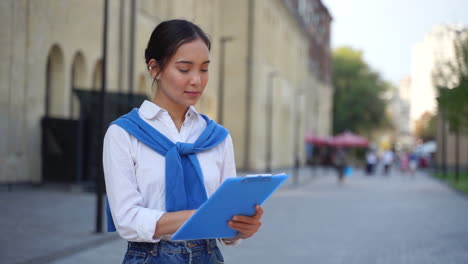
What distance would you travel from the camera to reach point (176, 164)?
8.28 feet

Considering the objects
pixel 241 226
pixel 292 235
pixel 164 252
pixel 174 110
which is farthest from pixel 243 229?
pixel 292 235

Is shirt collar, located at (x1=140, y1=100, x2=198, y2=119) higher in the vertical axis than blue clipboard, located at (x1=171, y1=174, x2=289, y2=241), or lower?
higher

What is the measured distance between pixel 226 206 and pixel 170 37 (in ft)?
2.19

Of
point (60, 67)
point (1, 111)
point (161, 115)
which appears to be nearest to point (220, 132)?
point (161, 115)

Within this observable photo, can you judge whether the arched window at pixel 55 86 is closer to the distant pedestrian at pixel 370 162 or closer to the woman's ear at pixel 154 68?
the woman's ear at pixel 154 68

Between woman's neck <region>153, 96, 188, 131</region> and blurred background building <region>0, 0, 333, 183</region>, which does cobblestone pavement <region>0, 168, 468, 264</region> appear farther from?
woman's neck <region>153, 96, 188, 131</region>

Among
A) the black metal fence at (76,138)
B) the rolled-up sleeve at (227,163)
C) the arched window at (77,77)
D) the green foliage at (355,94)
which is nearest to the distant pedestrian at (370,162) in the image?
the arched window at (77,77)

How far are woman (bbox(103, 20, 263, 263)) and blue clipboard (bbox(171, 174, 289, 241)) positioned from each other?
4 centimetres

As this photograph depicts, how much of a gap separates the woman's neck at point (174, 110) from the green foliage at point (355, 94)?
83.8 m

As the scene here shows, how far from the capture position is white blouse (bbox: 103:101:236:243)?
2.50 metres

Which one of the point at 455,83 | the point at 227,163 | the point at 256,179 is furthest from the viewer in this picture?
the point at 455,83

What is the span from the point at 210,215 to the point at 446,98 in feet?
97.7

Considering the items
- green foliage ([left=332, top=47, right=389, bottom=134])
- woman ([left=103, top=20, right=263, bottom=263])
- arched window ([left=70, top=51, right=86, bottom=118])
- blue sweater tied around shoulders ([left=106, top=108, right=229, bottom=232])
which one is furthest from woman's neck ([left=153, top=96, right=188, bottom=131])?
green foliage ([left=332, top=47, right=389, bottom=134])

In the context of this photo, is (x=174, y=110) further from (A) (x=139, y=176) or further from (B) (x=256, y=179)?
(B) (x=256, y=179)
